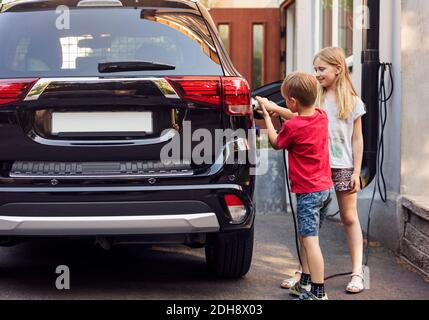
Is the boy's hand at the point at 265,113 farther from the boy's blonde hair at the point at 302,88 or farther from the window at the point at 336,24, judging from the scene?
the window at the point at 336,24

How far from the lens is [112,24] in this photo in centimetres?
452

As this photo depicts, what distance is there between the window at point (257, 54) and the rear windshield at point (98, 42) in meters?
6.23

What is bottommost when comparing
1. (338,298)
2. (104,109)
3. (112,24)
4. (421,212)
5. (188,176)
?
(338,298)

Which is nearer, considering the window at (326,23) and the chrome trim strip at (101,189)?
the chrome trim strip at (101,189)

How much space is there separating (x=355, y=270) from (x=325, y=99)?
3.57ft

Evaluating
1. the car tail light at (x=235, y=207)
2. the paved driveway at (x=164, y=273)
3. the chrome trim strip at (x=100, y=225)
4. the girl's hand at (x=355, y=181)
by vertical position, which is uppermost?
the girl's hand at (x=355, y=181)

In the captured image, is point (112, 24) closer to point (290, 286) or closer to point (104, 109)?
point (104, 109)

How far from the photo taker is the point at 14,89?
420 centimetres

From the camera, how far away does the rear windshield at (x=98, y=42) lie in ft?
14.2

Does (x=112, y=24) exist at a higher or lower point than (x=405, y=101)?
higher

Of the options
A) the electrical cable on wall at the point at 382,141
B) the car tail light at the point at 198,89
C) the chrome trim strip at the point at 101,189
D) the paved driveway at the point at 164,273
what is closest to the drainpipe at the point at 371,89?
the electrical cable on wall at the point at 382,141

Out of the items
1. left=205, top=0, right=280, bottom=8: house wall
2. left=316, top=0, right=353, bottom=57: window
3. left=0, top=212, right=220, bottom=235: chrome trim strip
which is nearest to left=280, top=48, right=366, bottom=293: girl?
left=0, top=212, right=220, bottom=235: chrome trim strip
